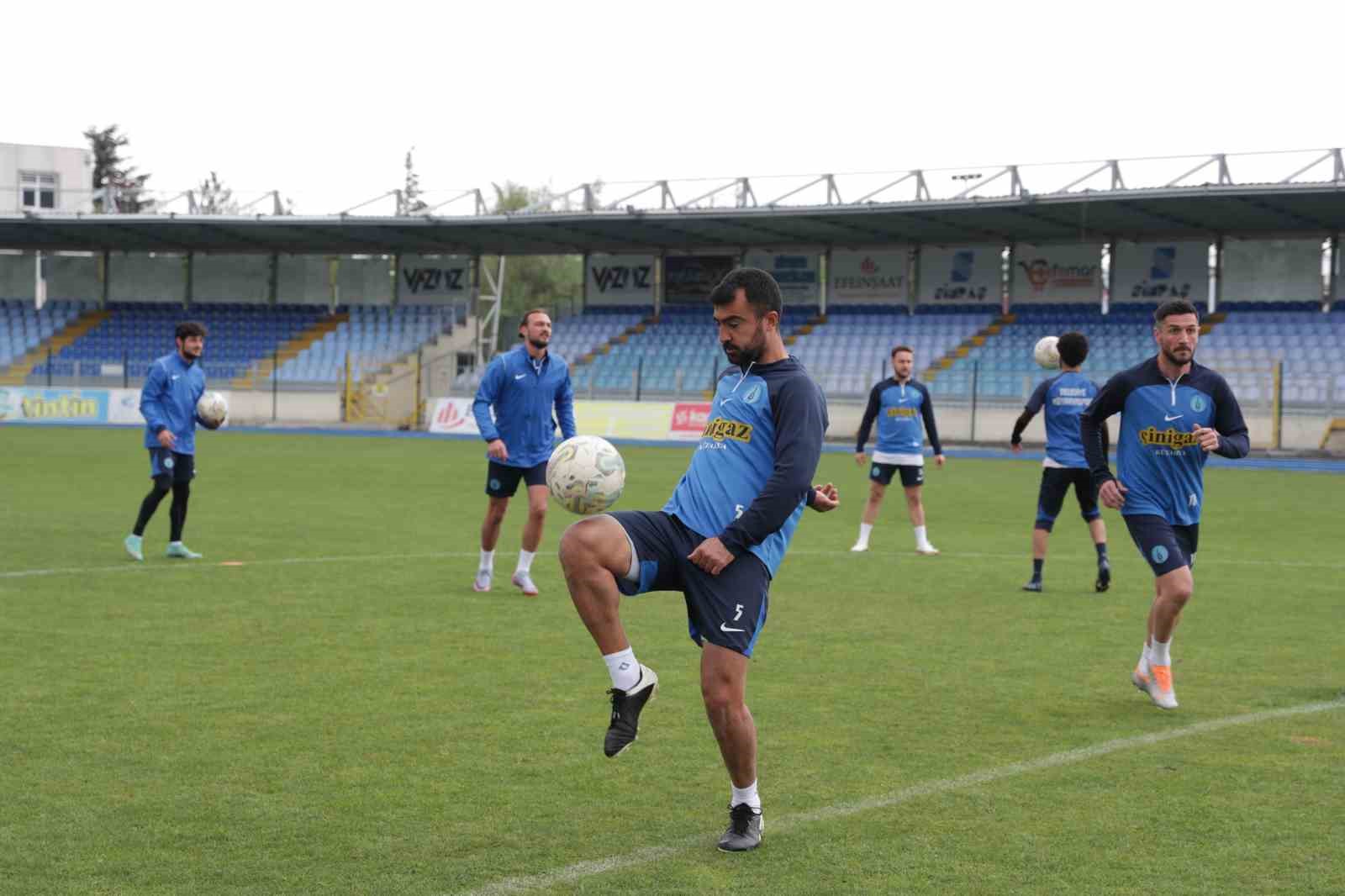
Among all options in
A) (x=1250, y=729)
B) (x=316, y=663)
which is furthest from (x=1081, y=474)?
(x=316, y=663)

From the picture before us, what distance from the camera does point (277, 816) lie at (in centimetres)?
584

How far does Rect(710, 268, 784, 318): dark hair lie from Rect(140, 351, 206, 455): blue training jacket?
967 cm

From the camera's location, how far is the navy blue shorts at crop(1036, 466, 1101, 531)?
44.4ft

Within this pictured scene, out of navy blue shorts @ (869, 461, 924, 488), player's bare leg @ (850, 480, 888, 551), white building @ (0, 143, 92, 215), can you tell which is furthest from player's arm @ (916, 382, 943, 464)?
white building @ (0, 143, 92, 215)

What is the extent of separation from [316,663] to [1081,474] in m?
7.45

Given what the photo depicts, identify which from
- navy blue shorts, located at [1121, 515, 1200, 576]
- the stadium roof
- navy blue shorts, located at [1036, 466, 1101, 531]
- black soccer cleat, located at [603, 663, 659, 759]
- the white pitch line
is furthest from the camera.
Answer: the stadium roof

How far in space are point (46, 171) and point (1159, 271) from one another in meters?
49.2

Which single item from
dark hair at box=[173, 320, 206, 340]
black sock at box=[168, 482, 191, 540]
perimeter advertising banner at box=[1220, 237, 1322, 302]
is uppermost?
perimeter advertising banner at box=[1220, 237, 1322, 302]

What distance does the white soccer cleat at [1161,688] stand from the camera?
8.23m

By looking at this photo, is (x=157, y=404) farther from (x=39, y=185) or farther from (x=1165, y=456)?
(x=39, y=185)

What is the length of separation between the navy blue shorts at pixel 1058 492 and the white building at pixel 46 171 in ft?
202

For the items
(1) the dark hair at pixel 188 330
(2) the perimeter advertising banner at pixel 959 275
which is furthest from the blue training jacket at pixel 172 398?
(2) the perimeter advertising banner at pixel 959 275

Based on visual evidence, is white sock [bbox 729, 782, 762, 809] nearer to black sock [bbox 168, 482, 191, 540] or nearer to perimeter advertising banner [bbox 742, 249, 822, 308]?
black sock [bbox 168, 482, 191, 540]

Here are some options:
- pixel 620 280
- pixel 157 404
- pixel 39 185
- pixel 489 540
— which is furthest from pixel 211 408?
pixel 39 185
